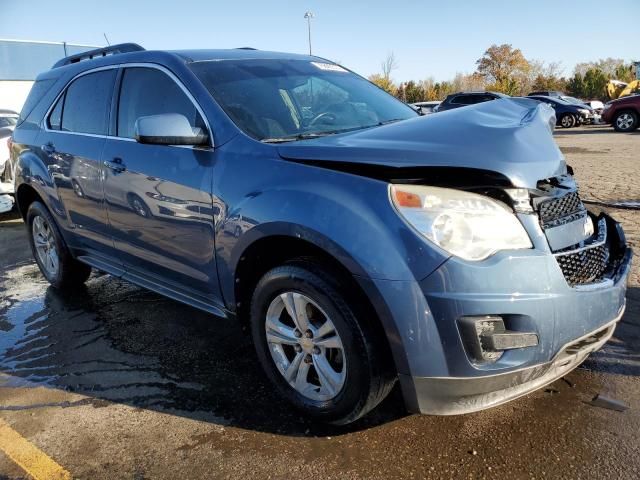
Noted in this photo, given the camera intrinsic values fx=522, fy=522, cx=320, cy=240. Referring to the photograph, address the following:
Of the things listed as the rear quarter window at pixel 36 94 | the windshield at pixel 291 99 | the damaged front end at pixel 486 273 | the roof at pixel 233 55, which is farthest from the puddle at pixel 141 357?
the roof at pixel 233 55

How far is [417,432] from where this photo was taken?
98.0 inches

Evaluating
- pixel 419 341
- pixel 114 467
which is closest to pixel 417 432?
pixel 419 341

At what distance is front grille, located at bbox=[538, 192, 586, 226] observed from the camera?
→ 7.13 ft

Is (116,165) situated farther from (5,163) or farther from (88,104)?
(5,163)

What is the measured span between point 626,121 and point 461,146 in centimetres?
2012

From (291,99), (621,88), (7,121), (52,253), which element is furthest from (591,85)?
(52,253)

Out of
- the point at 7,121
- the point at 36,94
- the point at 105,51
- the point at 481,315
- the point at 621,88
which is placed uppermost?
the point at 105,51

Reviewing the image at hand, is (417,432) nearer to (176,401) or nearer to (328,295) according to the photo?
(328,295)

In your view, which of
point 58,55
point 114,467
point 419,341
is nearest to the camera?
point 419,341

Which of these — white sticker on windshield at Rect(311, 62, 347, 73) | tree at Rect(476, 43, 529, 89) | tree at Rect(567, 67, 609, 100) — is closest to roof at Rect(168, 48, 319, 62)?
white sticker on windshield at Rect(311, 62, 347, 73)

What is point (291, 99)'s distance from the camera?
3.17 meters

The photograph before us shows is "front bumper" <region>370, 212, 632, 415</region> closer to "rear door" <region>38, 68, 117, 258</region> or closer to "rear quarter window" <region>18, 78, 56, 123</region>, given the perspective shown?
"rear door" <region>38, 68, 117, 258</region>

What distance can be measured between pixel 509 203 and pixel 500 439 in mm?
1099

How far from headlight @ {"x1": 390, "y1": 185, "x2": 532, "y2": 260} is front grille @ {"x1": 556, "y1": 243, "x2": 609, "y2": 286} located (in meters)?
0.23
